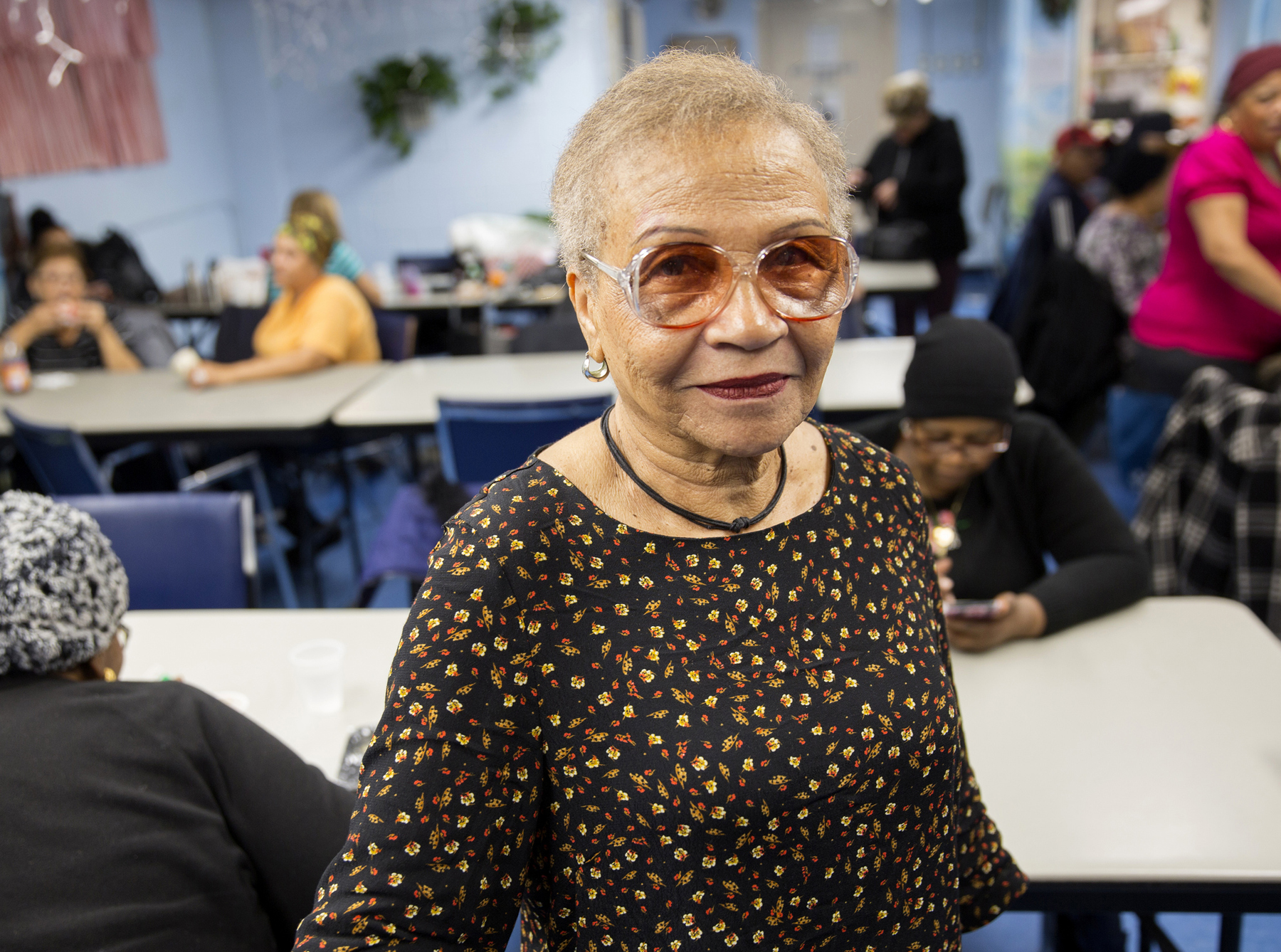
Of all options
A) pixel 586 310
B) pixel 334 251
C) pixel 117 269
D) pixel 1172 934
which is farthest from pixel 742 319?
pixel 117 269

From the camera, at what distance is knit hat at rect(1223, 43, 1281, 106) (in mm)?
2480

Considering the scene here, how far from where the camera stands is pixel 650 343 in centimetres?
76

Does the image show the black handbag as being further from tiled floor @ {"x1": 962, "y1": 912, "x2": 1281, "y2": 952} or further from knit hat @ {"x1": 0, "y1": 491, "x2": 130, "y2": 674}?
knit hat @ {"x1": 0, "y1": 491, "x2": 130, "y2": 674}

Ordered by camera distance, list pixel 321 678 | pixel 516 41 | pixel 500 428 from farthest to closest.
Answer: pixel 516 41, pixel 500 428, pixel 321 678

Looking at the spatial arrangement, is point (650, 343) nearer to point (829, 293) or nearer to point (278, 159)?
point (829, 293)

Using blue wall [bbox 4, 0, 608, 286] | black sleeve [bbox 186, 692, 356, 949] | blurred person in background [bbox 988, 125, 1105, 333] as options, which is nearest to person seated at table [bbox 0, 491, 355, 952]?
black sleeve [bbox 186, 692, 356, 949]

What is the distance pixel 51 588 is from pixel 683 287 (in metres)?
0.81

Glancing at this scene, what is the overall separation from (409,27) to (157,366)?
4492mm

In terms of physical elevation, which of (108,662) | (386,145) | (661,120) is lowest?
(108,662)

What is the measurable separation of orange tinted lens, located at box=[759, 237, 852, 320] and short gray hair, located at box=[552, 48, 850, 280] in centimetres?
4

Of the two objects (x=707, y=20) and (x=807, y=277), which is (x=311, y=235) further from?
(x=707, y=20)

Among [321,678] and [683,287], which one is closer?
[683,287]

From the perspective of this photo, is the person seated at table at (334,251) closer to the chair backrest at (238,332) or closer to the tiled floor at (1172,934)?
the chair backrest at (238,332)

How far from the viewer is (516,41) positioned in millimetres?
7375
